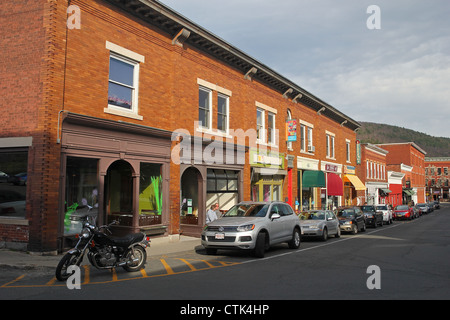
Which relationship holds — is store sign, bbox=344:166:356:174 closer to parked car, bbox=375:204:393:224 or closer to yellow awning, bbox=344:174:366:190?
yellow awning, bbox=344:174:366:190

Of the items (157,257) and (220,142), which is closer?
(157,257)

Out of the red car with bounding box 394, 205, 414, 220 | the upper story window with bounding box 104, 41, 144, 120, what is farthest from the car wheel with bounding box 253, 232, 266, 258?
the red car with bounding box 394, 205, 414, 220

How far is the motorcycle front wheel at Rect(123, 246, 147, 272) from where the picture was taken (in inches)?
365

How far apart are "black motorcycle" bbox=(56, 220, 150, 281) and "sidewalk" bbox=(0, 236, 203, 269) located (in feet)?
5.97

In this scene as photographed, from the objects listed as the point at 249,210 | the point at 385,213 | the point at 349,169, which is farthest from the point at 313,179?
the point at 249,210

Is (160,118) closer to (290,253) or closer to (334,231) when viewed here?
→ (290,253)

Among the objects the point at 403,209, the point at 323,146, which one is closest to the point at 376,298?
the point at 323,146

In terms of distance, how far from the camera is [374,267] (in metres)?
10.0

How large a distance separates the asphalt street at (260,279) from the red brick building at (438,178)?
10719 cm

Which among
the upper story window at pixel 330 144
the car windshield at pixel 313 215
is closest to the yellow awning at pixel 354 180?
the upper story window at pixel 330 144

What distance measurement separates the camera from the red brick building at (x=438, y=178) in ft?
349
